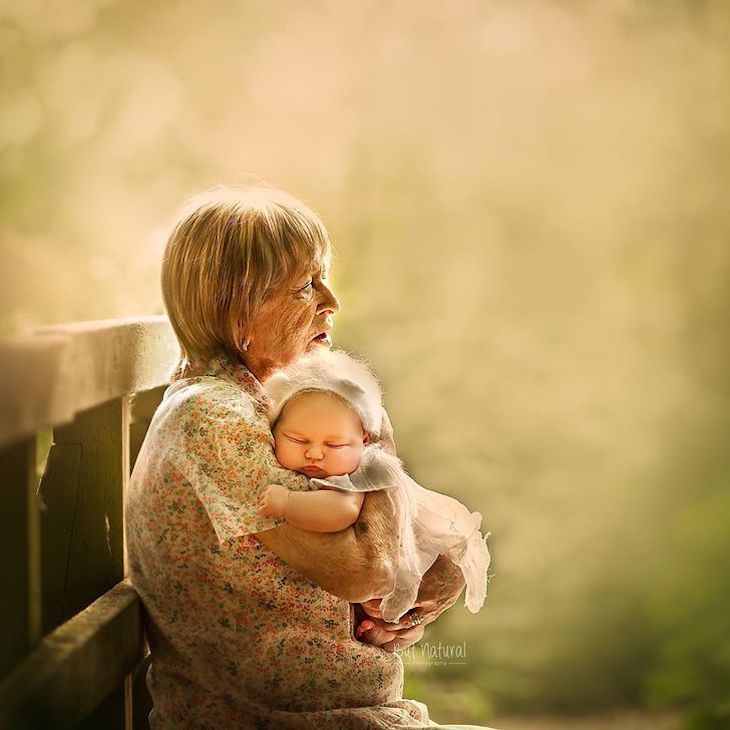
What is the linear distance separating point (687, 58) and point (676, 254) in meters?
0.99

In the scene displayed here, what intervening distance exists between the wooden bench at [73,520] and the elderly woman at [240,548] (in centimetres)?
6

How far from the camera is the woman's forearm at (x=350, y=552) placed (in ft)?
4.69

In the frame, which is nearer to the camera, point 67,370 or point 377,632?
point 67,370

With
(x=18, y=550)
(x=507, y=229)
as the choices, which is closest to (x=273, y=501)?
(x=18, y=550)

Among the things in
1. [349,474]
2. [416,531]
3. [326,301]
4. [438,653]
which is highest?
[326,301]

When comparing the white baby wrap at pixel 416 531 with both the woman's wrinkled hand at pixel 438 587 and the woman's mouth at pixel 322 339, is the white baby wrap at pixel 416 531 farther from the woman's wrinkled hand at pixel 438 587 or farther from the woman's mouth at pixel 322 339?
the woman's mouth at pixel 322 339

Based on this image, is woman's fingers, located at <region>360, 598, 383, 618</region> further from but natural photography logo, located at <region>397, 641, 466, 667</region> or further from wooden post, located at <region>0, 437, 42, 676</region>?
but natural photography logo, located at <region>397, 641, 466, 667</region>

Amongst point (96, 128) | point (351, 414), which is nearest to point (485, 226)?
point (96, 128)

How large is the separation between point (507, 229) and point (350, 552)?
4.48m

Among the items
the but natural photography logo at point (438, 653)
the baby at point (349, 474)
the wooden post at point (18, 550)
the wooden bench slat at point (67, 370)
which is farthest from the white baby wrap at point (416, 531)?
the but natural photography logo at point (438, 653)

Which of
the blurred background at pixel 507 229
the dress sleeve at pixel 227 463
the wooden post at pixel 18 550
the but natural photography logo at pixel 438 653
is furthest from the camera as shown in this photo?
the blurred background at pixel 507 229

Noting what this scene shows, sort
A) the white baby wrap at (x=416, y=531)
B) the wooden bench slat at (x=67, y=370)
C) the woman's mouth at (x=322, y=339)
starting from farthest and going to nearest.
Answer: the woman's mouth at (x=322, y=339), the white baby wrap at (x=416, y=531), the wooden bench slat at (x=67, y=370)

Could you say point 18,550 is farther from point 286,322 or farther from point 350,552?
point 286,322

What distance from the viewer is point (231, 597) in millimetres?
1459
